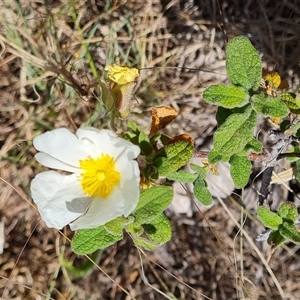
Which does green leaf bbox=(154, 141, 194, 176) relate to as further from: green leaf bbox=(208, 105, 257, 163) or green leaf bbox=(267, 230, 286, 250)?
green leaf bbox=(267, 230, 286, 250)

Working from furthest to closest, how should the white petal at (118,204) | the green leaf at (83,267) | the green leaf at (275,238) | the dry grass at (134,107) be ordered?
the dry grass at (134,107), the green leaf at (83,267), the green leaf at (275,238), the white petal at (118,204)

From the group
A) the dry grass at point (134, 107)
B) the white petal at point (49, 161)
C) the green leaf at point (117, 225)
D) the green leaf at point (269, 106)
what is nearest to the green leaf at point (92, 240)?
the green leaf at point (117, 225)

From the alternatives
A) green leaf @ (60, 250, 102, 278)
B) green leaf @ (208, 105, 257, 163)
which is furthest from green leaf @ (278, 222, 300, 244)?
green leaf @ (60, 250, 102, 278)

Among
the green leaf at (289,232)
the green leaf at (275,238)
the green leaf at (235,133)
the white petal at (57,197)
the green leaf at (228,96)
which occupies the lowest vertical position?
the green leaf at (275,238)

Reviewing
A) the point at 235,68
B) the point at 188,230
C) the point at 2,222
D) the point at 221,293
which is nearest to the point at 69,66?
the point at 2,222

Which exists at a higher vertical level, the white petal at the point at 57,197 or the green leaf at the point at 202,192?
the white petal at the point at 57,197

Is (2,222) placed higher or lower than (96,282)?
higher

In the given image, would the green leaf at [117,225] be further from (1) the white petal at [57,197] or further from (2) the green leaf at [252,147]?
(2) the green leaf at [252,147]

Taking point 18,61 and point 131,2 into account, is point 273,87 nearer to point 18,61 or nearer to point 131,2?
point 131,2
